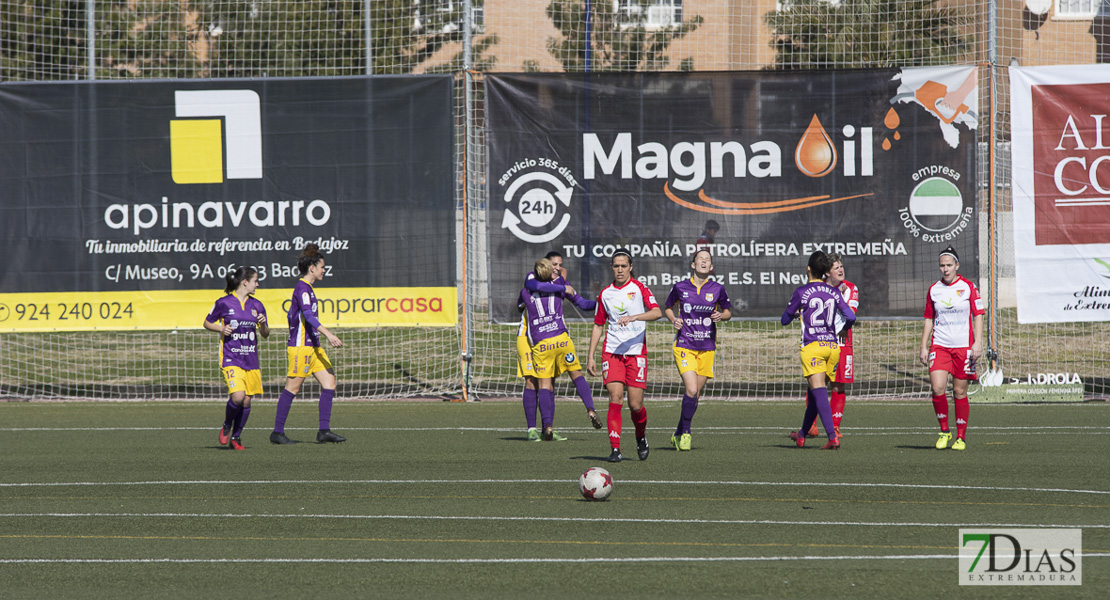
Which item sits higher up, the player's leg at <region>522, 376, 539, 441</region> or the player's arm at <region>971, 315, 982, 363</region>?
the player's arm at <region>971, 315, 982, 363</region>

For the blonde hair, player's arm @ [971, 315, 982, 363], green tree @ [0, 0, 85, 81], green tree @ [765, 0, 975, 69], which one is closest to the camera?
player's arm @ [971, 315, 982, 363]

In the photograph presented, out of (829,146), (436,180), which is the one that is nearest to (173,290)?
(436,180)

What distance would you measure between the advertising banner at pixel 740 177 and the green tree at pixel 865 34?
218 centimetres

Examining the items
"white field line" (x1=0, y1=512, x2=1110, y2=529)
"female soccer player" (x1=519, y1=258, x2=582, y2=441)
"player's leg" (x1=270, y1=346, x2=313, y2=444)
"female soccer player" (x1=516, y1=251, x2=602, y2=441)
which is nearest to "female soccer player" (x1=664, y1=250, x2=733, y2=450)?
"female soccer player" (x1=516, y1=251, x2=602, y2=441)

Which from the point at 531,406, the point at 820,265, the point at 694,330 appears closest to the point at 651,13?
the point at 820,265

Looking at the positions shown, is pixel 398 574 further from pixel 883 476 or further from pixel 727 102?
pixel 727 102

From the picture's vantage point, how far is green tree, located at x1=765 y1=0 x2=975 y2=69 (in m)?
19.0

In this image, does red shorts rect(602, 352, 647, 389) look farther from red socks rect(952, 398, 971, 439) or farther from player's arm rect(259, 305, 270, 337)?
player's arm rect(259, 305, 270, 337)

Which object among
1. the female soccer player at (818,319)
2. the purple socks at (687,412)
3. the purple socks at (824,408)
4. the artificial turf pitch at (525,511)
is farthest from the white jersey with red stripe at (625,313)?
the purple socks at (824,408)

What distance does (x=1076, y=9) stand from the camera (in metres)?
18.3

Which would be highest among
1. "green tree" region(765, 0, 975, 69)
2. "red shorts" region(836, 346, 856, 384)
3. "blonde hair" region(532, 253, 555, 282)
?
"green tree" region(765, 0, 975, 69)

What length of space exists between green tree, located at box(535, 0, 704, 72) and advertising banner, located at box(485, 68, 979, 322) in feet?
5.62

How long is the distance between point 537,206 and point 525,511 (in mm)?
9588

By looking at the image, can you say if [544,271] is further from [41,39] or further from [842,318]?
[41,39]
